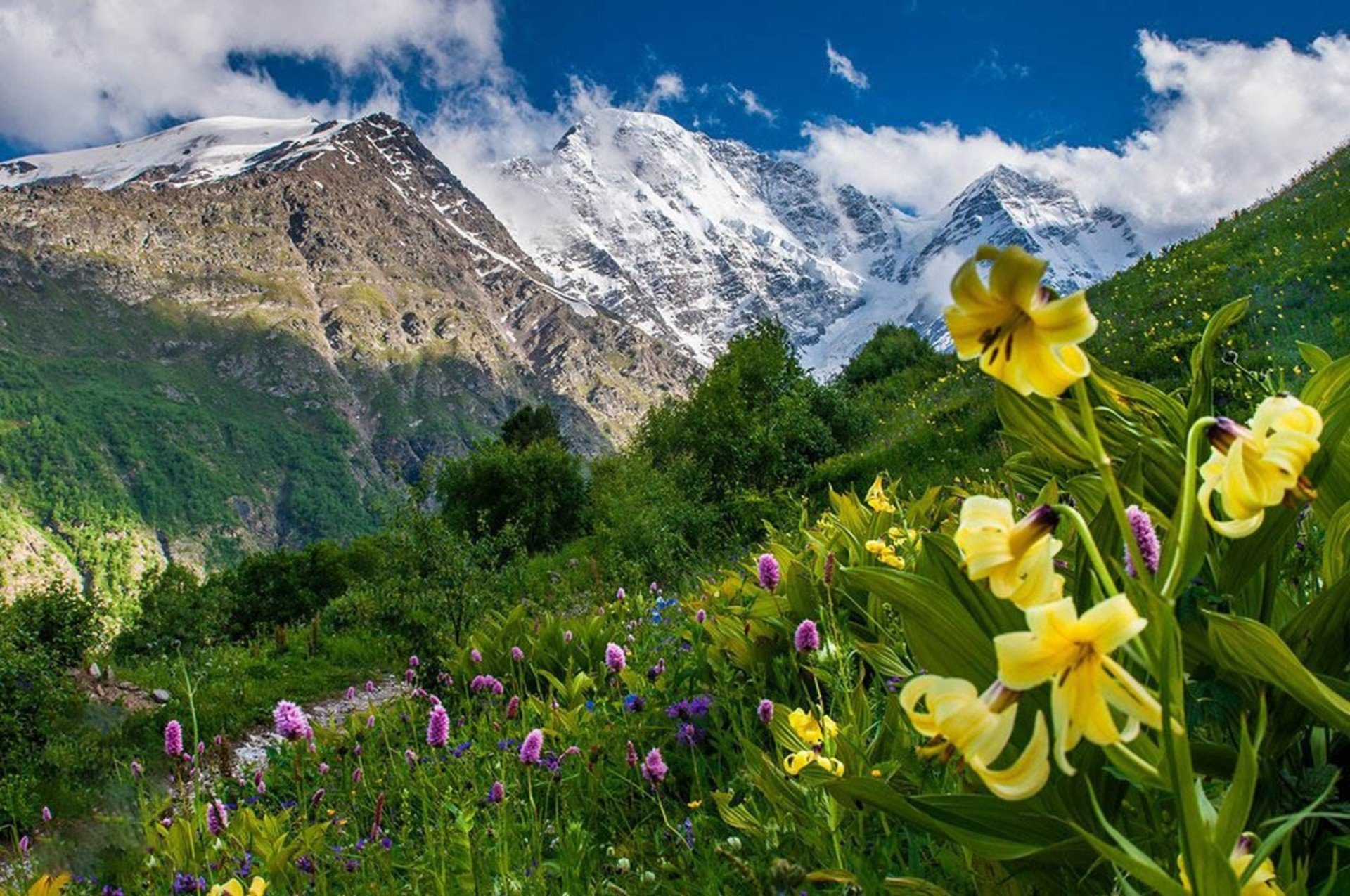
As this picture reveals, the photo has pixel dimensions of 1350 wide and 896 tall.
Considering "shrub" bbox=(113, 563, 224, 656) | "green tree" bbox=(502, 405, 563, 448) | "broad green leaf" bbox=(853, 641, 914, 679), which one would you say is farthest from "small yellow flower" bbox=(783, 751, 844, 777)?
"green tree" bbox=(502, 405, 563, 448)

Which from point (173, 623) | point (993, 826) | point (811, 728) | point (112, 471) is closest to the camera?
point (993, 826)

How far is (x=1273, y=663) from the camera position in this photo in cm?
117

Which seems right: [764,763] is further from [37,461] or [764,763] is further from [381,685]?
[37,461]

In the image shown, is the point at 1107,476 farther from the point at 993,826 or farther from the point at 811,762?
the point at 811,762

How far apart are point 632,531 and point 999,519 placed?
15398 mm

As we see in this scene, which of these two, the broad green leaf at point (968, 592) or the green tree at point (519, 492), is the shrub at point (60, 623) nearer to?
the broad green leaf at point (968, 592)

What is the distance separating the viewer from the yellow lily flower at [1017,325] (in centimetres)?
75

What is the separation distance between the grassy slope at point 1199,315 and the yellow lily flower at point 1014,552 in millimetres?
6523

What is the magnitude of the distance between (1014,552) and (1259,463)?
276 mm

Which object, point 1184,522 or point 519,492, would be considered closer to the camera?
point 1184,522

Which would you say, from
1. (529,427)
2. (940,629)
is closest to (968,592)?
(940,629)

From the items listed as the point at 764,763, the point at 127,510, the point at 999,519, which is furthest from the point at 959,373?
the point at 127,510

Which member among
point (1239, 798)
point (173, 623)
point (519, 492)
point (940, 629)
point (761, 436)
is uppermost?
point (761, 436)

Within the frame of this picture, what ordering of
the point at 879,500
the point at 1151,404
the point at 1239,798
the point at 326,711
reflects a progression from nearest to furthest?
the point at 1239,798 → the point at 1151,404 → the point at 879,500 → the point at 326,711
